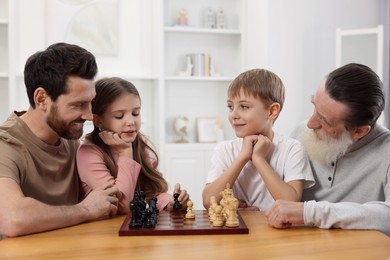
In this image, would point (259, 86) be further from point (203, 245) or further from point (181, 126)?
point (181, 126)

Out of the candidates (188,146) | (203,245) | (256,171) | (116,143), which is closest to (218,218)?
(203,245)

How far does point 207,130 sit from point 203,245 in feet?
14.3

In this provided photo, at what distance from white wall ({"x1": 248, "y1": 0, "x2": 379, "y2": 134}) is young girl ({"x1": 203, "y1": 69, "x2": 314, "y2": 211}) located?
328cm

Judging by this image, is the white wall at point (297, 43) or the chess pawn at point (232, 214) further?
the white wall at point (297, 43)

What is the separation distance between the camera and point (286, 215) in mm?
1899

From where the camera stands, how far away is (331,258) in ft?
5.11

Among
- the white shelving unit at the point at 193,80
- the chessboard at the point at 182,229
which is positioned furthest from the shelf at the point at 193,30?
the chessboard at the point at 182,229

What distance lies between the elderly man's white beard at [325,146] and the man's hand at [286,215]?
532 mm

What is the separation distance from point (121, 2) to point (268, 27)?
1601 millimetres

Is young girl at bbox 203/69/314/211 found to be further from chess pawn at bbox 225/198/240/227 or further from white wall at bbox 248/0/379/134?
white wall at bbox 248/0/379/134

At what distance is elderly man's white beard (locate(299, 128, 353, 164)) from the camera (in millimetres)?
2375

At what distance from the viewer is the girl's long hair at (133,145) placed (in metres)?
2.39

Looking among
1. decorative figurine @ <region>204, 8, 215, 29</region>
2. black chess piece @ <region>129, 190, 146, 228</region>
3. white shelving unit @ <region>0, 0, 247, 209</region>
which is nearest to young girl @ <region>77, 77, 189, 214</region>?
black chess piece @ <region>129, 190, 146, 228</region>

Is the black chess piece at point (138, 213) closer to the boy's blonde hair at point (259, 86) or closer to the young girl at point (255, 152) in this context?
the young girl at point (255, 152)
